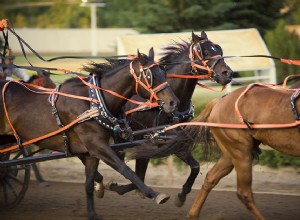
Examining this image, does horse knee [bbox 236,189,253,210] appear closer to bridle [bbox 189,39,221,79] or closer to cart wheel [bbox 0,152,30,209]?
bridle [bbox 189,39,221,79]

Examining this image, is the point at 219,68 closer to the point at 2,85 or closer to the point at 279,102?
the point at 279,102

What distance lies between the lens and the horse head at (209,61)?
26.9 ft

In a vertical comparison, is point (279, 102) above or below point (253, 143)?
above

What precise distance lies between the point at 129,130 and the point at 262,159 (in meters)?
3.52

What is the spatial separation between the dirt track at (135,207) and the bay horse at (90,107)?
58 cm

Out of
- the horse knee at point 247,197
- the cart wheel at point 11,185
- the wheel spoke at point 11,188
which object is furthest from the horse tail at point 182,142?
the wheel spoke at point 11,188

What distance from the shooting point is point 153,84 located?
23.7 ft

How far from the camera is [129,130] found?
7477 millimetres

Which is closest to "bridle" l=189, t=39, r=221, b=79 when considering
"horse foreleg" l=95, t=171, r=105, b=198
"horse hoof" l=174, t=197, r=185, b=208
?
"horse hoof" l=174, t=197, r=185, b=208

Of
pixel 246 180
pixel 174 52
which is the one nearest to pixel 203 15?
pixel 174 52

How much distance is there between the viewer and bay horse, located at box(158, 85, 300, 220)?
669 cm

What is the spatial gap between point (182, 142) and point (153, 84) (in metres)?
0.81

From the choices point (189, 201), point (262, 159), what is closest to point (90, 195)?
point (189, 201)

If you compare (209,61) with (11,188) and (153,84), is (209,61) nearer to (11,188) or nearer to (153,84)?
(153,84)
